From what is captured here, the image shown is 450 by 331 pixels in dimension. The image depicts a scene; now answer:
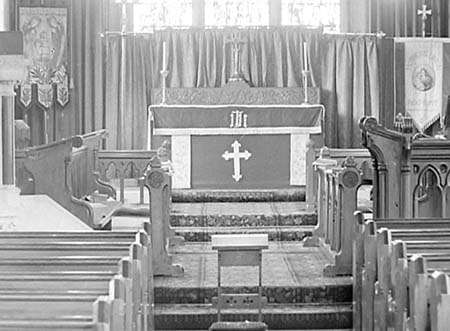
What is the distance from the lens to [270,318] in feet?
18.6


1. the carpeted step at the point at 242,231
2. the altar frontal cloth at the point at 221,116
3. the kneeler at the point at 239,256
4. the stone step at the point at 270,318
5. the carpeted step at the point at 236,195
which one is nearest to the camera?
the kneeler at the point at 239,256

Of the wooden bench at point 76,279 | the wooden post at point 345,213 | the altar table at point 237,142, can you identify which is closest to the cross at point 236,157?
the altar table at point 237,142

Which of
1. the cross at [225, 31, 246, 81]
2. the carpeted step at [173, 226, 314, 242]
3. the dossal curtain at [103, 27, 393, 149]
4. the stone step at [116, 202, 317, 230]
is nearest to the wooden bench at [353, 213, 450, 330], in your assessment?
the carpeted step at [173, 226, 314, 242]

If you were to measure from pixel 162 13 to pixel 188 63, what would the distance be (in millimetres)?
962

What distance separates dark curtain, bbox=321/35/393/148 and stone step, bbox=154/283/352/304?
19.4ft

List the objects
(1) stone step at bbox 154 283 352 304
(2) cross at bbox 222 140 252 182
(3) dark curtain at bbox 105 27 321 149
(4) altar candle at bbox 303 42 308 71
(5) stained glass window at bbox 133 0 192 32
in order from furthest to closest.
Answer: (5) stained glass window at bbox 133 0 192 32
(3) dark curtain at bbox 105 27 321 149
(4) altar candle at bbox 303 42 308 71
(2) cross at bbox 222 140 252 182
(1) stone step at bbox 154 283 352 304

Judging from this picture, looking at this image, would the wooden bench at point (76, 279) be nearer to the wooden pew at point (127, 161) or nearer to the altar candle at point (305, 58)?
the wooden pew at point (127, 161)

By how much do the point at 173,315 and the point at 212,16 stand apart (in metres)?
7.19

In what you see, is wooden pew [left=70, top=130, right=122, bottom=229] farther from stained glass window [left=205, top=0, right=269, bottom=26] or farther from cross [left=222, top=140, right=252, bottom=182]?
stained glass window [left=205, top=0, right=269, bottom=26]

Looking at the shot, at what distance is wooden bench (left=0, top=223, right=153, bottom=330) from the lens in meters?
2.73

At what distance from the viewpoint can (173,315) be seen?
18.6ft

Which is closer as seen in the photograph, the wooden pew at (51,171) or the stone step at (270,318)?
the stone step at (270,318)

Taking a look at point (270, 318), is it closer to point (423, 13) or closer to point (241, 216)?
point (241, 216)

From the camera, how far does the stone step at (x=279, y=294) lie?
588cm
